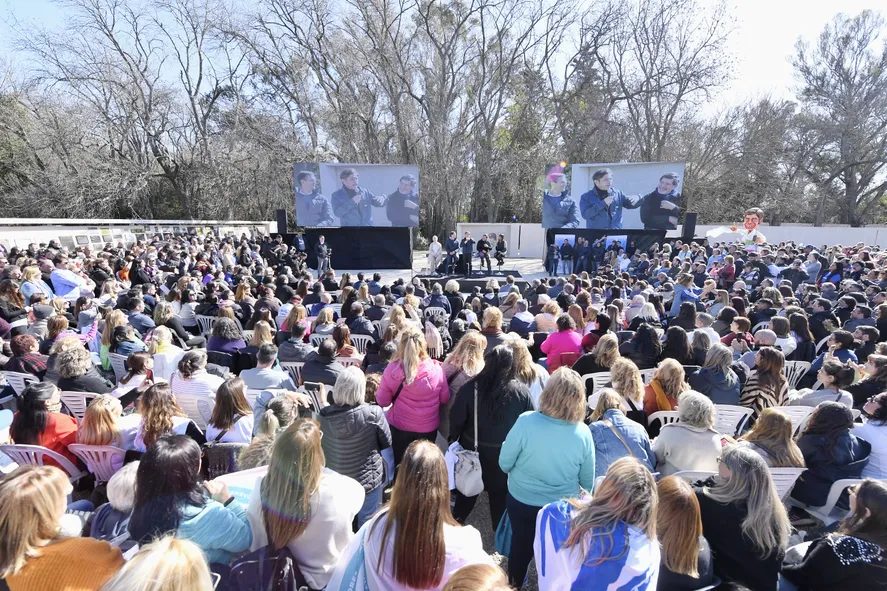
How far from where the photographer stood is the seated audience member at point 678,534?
1.74 m

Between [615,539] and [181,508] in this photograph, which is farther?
[181,508]

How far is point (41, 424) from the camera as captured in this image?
279cm

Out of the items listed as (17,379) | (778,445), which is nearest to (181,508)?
(778,445)

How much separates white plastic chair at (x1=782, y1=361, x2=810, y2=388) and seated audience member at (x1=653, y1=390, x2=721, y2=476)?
124 inches

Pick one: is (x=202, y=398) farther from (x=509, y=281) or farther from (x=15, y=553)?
(x=509, y=281)

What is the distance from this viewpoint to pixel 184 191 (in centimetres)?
2553

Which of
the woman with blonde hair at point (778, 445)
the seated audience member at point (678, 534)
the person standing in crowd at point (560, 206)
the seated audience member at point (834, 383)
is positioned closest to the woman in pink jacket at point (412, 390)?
the seated audience member at point (678, 534)

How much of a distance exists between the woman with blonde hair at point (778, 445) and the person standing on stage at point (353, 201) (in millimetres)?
15702

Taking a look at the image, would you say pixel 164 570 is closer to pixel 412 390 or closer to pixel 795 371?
pixel 412 390

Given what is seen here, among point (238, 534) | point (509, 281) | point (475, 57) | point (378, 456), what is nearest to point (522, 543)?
point (378, 456)

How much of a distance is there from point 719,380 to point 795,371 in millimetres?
2166

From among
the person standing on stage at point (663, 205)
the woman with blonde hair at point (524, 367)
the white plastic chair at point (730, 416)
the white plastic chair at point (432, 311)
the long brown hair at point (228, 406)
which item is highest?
the person standing on stage at point (663, 205)

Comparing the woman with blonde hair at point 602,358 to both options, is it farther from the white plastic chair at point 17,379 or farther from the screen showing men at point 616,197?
the screen showing men at point 616,197

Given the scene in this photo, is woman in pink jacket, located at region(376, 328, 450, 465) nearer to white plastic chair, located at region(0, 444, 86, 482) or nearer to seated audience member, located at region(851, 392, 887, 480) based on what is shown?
white plastic chair, located at region(0, 444, 86, 482)
